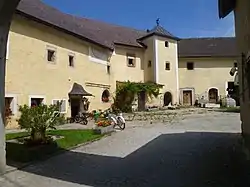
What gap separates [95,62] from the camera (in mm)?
27391

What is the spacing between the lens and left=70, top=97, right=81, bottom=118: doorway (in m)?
24.0

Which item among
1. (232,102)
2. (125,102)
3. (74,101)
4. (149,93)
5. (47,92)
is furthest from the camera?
(232,102)

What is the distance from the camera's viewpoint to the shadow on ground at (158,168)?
6.51m

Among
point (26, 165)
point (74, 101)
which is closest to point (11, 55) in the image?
point (74, 101)

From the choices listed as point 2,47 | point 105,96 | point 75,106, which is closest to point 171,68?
point 105,96

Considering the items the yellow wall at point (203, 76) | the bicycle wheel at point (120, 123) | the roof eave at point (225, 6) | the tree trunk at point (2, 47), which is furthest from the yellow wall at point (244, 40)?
the yellow wall at point (203, 76)

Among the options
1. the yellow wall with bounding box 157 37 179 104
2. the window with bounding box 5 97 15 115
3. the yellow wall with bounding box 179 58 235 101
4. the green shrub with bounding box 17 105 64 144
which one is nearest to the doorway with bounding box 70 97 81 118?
the window with bounding box 5 97 15 115

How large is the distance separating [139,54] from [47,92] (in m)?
17.6

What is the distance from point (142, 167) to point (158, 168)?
15.9 inches

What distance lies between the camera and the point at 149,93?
34.7 meters

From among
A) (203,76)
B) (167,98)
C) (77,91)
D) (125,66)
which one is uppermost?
(125,66)

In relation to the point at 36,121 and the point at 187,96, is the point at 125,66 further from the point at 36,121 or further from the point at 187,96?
the point at 36,121

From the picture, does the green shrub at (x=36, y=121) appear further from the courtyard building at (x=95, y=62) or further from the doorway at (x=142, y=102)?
the doorway at (x=142, y=102)

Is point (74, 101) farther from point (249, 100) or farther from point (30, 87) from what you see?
point (249, 100)
